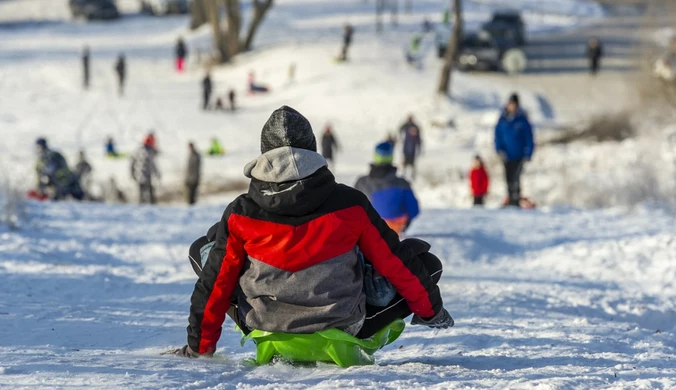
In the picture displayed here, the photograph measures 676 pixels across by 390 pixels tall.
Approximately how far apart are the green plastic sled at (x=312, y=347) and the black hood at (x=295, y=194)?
653mm

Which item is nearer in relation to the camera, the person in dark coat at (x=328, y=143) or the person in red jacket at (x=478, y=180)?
the person in red jacket at (x=478, y=180)

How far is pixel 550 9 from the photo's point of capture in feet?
183

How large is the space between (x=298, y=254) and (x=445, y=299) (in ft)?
12.6

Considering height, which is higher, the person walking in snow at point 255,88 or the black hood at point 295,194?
the black hood at point 295,194

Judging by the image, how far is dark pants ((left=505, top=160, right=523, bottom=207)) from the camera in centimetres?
1490

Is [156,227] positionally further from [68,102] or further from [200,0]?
[200,0]

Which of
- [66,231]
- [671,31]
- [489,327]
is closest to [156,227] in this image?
[66,231]

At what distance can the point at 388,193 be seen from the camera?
10.3 metres

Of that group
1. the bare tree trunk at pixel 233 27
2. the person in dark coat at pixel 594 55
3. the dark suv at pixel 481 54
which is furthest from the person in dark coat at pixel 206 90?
the person in dark coat at pixel 594 55

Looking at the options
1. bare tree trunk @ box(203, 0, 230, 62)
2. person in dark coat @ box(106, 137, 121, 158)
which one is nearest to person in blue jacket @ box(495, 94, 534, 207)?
person in dark coat @ box(106, 137, 121, 158)

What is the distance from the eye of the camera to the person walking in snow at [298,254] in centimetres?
475

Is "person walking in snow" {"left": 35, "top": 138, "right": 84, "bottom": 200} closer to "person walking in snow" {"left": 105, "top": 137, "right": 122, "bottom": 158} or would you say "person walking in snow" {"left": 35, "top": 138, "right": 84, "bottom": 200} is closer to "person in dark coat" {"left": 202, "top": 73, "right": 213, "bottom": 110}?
"person walking in snow" {"left": 105, "top": 137, "right": 122, "bottom": 158}

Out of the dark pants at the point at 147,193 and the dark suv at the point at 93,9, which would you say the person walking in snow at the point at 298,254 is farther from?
the dark suv at the point at 93,9

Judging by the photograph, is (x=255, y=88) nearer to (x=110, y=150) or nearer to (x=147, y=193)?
(x=110, y=150)
